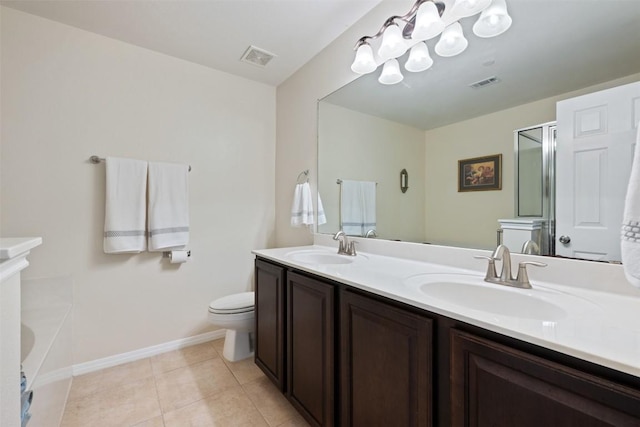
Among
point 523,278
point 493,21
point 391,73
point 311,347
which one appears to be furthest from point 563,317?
point 391,73

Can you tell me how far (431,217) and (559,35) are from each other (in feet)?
2.93

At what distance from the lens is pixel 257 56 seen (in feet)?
7.26

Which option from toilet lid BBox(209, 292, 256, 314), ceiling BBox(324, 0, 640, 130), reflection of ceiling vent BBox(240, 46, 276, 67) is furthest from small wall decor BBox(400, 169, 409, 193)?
reflection of ceiling vent BBox(240, 46, 276, 67)

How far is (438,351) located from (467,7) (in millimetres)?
1410

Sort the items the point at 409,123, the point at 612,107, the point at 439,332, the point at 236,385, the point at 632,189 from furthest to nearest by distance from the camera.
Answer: the point at 236,385 < the point at 409,123 < the point at 612,107 < the point at 439,332 < the point at 632,189

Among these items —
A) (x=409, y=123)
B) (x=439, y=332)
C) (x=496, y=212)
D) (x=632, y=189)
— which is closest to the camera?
(x=632, y=189)

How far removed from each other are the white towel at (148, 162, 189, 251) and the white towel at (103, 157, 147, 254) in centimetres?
6

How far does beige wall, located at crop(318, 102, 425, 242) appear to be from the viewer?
158 cm

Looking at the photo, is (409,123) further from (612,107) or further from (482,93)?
(612,107)

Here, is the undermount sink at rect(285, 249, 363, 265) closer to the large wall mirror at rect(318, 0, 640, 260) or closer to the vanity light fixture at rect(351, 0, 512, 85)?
the large wall mirror at rect(318, 0, 640, 260)

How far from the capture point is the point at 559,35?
1.04 metres

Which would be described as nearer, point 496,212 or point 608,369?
point 608,369

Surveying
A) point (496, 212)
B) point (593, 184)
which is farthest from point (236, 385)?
point (593, 184)

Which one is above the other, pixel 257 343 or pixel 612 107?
pixel 612 107
